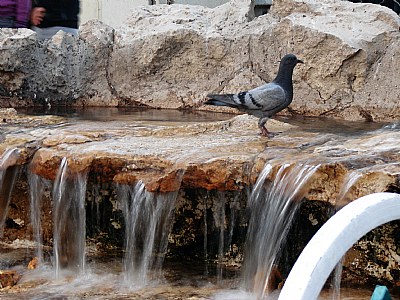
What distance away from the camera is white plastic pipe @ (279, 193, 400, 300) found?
1334 mm

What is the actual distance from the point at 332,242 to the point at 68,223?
3.03 meters

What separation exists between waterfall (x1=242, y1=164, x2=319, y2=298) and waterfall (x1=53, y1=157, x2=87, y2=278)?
1008 millimetres

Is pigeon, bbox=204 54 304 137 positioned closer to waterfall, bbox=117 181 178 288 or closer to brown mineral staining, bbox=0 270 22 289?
waterfall, bbox=117 181 178 288

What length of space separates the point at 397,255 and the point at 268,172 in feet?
2.46

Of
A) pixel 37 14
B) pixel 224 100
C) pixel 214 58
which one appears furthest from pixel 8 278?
pixel 37 14

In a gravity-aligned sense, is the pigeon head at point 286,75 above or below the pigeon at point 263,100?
above

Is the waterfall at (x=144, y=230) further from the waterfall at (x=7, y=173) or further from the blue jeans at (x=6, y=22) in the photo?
the blue jeans at (x=6, y=22)

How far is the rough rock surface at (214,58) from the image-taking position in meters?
5.95

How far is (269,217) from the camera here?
3.55m

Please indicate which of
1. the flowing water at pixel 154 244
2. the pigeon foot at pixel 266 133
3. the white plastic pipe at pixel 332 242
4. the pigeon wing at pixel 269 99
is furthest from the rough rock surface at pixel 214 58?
the white plastic pipe at pixel 332 242

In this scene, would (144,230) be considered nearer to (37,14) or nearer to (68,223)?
(68,223)

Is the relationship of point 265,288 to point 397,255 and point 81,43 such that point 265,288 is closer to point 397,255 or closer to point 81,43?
point 397,255

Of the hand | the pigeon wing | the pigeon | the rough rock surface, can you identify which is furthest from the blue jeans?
the pigeon wing

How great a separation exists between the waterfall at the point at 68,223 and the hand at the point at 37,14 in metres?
3.24
